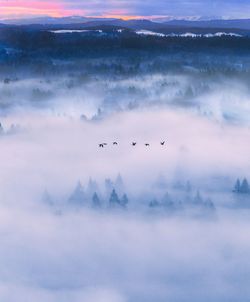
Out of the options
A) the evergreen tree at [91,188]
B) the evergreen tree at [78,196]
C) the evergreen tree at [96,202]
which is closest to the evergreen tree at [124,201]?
the evergreen tree at [91,188]

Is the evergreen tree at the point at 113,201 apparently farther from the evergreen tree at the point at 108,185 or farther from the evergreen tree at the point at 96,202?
the evergreen tree at the point at 108,185

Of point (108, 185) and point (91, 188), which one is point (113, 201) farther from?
point (108, 185)

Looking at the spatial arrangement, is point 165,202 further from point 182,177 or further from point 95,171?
point 95,171

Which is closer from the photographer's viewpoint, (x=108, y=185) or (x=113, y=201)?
(x=113, y=201)

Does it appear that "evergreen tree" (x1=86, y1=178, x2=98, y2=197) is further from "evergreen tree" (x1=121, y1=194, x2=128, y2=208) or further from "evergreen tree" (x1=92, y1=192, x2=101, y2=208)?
"evergreen tree" (x1=92, y1=192, x2=101, y2=208)

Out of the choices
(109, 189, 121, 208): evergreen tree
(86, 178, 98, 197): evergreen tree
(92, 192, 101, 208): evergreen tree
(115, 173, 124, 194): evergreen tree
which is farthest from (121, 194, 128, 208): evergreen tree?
(115, 173, 124, 194): evergreen tree

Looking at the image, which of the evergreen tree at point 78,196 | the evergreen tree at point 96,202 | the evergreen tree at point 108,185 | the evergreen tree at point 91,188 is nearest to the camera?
the evergreen tree at point 96,202

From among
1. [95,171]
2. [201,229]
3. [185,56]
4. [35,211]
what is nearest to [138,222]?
[201,229]

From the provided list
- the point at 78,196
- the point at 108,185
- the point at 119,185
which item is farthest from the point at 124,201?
the point at 119,185

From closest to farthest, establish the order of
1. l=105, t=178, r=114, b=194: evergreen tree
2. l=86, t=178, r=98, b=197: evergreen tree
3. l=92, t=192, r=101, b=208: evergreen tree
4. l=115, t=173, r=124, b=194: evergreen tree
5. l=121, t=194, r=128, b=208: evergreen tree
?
l=92, t=192, r=101, b=208: evergreen tree → l=121, t=194, r=128, b=208: evergreen tree → l=86, t=178, r=98, b=197: evergreen tree → l=105, t=178, r=114, b=194: evergreen tree → l=115, t=173, r=124, b=194: evergreen tree

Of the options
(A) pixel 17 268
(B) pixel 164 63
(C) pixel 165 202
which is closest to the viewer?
(A) pixel 17 268

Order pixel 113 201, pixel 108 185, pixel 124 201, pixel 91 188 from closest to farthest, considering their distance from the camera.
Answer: pixel 113 201 → pixel 124 201 → pixel 91 188 → pixel 108 185
